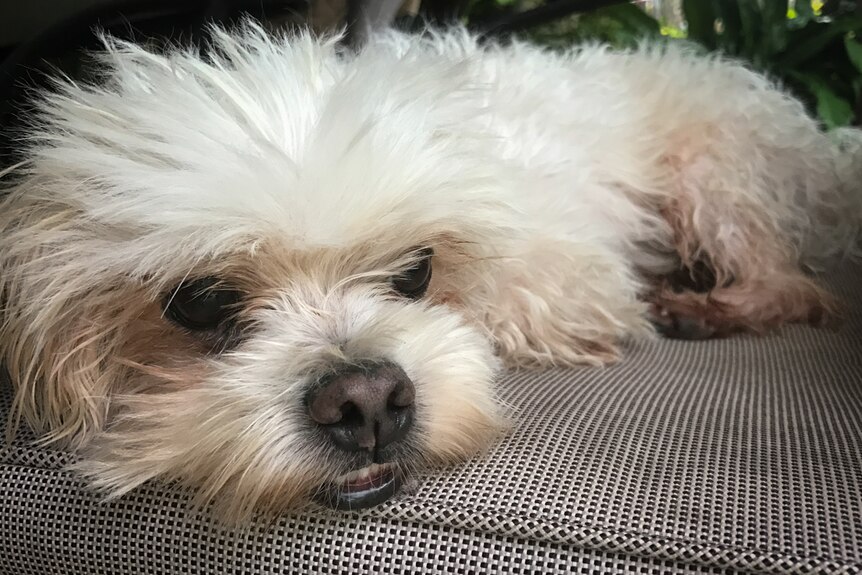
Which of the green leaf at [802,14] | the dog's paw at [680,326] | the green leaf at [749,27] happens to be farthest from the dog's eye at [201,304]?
the green leaf at [802,14]

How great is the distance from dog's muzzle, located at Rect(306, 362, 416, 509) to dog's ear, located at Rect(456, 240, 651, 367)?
0.42m

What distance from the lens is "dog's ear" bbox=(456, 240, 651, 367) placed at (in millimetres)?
1230

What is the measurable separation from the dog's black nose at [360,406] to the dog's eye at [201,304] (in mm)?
195

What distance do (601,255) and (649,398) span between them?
1.19ft

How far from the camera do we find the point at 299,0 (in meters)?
1.42

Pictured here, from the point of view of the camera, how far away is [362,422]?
806 mm

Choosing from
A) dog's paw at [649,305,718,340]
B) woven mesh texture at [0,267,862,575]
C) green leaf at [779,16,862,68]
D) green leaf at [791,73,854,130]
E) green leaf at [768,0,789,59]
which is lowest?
woven mesh texture at [0,267,862,575]

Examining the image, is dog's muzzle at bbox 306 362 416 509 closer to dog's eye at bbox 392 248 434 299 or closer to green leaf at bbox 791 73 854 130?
dog's eye at bbox 392 248 434 299

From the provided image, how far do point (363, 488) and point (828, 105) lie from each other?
205 centimetres

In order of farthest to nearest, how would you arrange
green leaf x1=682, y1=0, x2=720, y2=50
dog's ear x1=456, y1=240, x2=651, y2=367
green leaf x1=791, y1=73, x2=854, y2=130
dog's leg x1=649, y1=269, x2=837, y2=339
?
green leaf x1=682, y1=0, x2=720, y2=50
green leaf x1=791, y1=73, x2=854, y2=130
dog's leg x1=649, y1=269, x2=837, y2=339
dog's ear x1=456, y1=240, x2=651, y2=367

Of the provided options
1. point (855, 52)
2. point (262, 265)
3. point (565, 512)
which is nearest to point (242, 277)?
point (262, 265)

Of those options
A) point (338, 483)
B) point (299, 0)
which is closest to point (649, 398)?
point (338, 483)

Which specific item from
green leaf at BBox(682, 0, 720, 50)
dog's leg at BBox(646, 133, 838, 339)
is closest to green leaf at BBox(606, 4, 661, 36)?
green leaf at BBox(682, 0, 720, 50)

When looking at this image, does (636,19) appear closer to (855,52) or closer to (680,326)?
(855,52)
